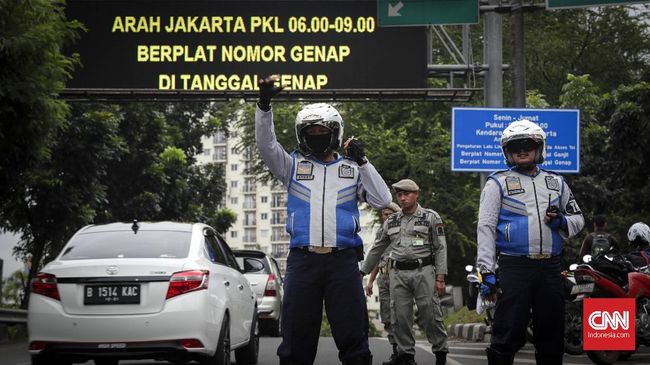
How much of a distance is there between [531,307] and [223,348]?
3684 mm

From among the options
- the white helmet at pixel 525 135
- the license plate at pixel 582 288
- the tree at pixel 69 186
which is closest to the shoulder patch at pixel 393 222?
the license plate at pixel 582 288

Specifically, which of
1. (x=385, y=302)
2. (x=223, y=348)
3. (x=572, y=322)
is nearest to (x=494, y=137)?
(x=385, y=302)

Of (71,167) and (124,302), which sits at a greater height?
(71,167)

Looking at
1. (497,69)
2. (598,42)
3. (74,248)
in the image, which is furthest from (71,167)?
(598,42)

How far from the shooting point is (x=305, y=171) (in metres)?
7.48

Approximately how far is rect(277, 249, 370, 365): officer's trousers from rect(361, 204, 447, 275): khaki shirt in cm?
482

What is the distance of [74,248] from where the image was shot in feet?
35.1

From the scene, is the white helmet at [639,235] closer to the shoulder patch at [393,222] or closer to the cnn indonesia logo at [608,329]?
the cnn indonesia logo at [608,329]

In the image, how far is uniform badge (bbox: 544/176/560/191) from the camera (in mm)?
7998

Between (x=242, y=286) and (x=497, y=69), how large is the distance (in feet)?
27.4

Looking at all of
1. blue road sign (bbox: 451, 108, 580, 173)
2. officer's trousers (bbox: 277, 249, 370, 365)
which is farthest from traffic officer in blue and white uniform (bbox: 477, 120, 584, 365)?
blue road sign (bbox: 451, 108, 580, 173)

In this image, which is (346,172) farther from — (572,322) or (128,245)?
(572,322)

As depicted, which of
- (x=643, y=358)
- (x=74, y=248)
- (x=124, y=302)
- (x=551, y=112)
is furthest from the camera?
(x=551, y=112)

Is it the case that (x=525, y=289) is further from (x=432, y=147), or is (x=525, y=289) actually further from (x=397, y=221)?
(x=432, y=147)
